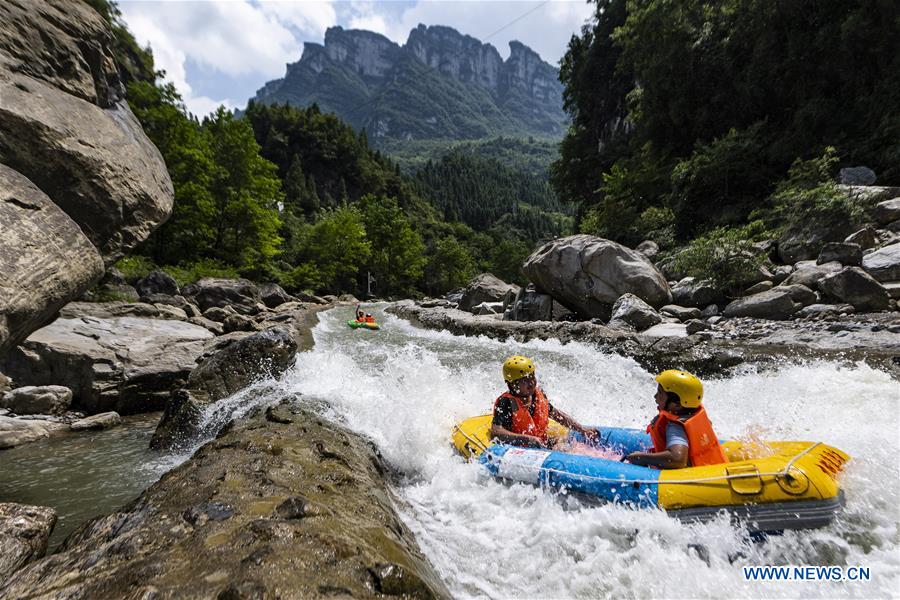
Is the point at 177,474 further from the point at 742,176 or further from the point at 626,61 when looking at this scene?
the point at 626,61

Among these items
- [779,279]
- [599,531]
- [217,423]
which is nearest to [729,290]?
[779,279]

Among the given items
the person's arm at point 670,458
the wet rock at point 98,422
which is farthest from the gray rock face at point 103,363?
the person's arm at point 670,458

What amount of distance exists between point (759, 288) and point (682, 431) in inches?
411

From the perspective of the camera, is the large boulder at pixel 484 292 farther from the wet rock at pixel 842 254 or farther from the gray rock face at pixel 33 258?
the gray rock face at pixel 33 258

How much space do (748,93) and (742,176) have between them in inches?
169

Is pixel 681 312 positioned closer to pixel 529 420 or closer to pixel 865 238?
pixel 865 238

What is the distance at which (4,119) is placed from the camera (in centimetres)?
442

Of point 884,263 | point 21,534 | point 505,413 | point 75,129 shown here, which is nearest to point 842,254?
point 884,263

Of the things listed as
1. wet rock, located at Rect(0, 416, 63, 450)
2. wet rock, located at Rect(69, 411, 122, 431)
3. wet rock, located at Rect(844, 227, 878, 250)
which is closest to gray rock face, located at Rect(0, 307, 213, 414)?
wet rock, located at Rect(69, 411, 122, 431)

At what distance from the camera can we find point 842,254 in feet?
37.5

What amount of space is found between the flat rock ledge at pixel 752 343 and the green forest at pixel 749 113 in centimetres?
411

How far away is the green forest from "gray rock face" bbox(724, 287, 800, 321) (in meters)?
2.28

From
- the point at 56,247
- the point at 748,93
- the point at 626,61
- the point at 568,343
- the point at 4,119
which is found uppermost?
the point at 626,61

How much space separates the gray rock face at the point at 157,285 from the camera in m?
16.4
